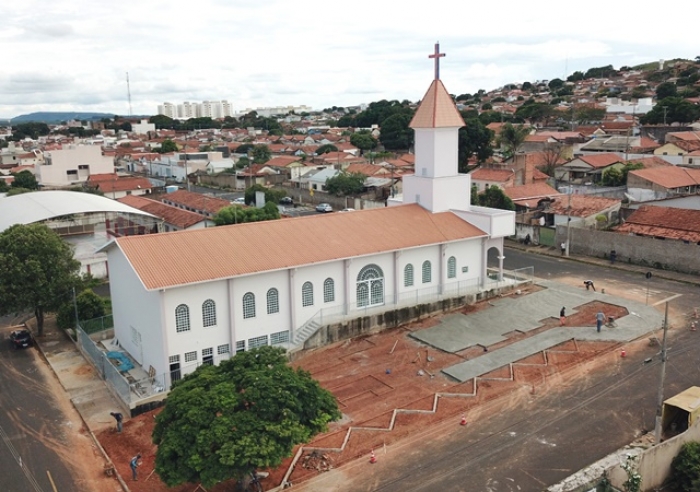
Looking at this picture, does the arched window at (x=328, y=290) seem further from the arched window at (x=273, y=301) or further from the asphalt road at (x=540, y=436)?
the asphalt road at (x=540, y=436)

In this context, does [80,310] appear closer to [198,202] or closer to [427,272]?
[427,272]

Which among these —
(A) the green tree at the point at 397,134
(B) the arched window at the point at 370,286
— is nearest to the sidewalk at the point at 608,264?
(B) the arched window at the point at 370,286

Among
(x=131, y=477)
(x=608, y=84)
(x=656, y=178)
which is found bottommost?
(x=131, y=477)

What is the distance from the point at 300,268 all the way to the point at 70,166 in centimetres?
6479

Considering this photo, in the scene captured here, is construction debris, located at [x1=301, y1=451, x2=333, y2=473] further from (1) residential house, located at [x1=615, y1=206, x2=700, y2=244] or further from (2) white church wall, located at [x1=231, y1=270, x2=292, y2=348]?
(1) residential house, located at [x1=615, y1=206, x2=700, y2=244]

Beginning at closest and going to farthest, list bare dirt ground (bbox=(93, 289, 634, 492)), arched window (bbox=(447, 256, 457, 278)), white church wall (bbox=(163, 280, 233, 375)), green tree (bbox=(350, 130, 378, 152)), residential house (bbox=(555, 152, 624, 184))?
bare dirt ground (bbox=(93, 289, 634, 492))
white church wall (bbox=(163, 280, 233, 375))
arched window (bbox=(447, 256, 457, 278))
residential house (bbox=(555, 152, 624, 184))
green tree (bbox=(350, 130, 378, 152))

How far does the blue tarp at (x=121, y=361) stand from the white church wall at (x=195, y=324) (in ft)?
10.1

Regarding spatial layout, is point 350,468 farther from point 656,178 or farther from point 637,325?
point 656,178

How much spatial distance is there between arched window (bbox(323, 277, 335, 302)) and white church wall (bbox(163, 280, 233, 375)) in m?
4.92

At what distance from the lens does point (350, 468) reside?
18.6 metres

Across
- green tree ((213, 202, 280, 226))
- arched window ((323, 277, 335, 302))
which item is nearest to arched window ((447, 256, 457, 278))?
arched window ((323, 277, 335, 302))

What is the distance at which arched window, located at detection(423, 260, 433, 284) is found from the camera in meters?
31.8

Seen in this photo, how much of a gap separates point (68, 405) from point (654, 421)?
20979mm

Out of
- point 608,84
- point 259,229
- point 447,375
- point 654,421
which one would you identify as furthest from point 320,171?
point 608,84
